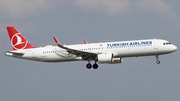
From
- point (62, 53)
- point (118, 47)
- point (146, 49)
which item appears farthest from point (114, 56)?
point (62, 53)

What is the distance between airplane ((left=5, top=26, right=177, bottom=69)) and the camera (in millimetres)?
57625

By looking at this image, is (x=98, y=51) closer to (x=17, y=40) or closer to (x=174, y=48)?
(x=174, y=48)

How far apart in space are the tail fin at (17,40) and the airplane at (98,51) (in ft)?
2.36

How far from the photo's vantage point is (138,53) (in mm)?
57844

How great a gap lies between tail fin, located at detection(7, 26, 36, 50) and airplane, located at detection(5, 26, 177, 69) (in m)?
0.72

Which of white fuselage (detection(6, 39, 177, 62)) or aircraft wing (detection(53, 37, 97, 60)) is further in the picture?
white fuselage (detection(6, 39, 177, 62))

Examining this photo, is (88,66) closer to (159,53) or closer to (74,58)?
(74,58)

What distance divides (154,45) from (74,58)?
13.9m

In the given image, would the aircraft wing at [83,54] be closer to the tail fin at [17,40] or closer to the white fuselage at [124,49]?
the white fuselage at [124,49]

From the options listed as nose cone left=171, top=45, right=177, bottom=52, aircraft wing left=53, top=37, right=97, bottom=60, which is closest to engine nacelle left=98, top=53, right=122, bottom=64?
aircraft wing left=53, top=37, right=97, bottom=60

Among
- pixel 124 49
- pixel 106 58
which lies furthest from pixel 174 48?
pixel 106 58

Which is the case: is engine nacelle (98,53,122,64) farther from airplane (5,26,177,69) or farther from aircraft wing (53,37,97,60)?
aircraft wing (53,37,97,60)

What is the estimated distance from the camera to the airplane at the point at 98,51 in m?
57.6

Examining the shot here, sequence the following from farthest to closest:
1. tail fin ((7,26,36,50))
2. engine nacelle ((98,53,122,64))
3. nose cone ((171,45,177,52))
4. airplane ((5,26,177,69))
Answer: tail fin ((7,26,36,50)) < nose cone ((171,45,177,52)) < airplane ((5,26,177,69)) < engine nacelle ((98,53,122,64))
